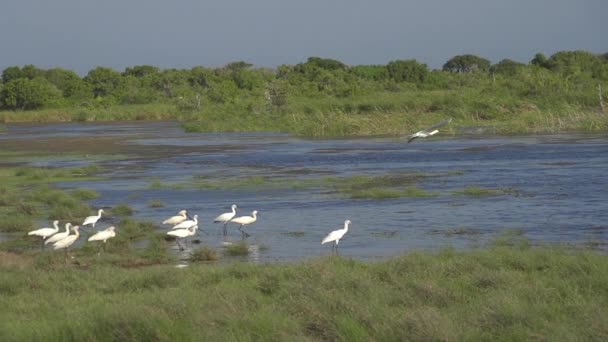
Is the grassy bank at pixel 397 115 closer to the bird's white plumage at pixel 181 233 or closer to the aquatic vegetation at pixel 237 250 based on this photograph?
the bird's white plumage at pixel 181 233

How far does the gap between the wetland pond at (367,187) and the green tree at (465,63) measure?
77638 millimetres

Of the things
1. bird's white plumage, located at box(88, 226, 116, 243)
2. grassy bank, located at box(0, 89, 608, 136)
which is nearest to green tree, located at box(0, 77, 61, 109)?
grassy bank, located at box(0, 89, 608, 136)

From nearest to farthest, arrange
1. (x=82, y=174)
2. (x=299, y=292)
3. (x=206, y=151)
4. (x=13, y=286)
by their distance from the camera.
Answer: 1. (x=299, y=292)
2. (x=13, y=286)
3. (x=82, y=174)
4. (x=206, y=151)

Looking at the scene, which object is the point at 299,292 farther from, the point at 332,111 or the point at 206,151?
the point at 332,111

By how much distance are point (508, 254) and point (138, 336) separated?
612 cm

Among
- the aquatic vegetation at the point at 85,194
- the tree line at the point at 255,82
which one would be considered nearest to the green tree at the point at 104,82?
the tree line at the point at 255,82

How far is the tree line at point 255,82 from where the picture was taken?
7931cm

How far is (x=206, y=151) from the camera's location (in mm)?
49000

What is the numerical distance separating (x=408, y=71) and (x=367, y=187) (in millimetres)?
67634

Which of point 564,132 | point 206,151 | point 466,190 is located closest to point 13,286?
point 466,190

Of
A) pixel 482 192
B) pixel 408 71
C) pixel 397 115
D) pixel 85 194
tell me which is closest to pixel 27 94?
pixel 408 71

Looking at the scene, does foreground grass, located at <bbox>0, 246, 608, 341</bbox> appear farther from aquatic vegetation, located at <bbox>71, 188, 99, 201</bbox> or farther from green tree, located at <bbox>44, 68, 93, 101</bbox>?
green tree, located at <bbox>44, 68, 93, 101</bbox>

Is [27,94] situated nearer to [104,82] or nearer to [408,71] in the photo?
[104,82]

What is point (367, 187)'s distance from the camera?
30.6 meters
